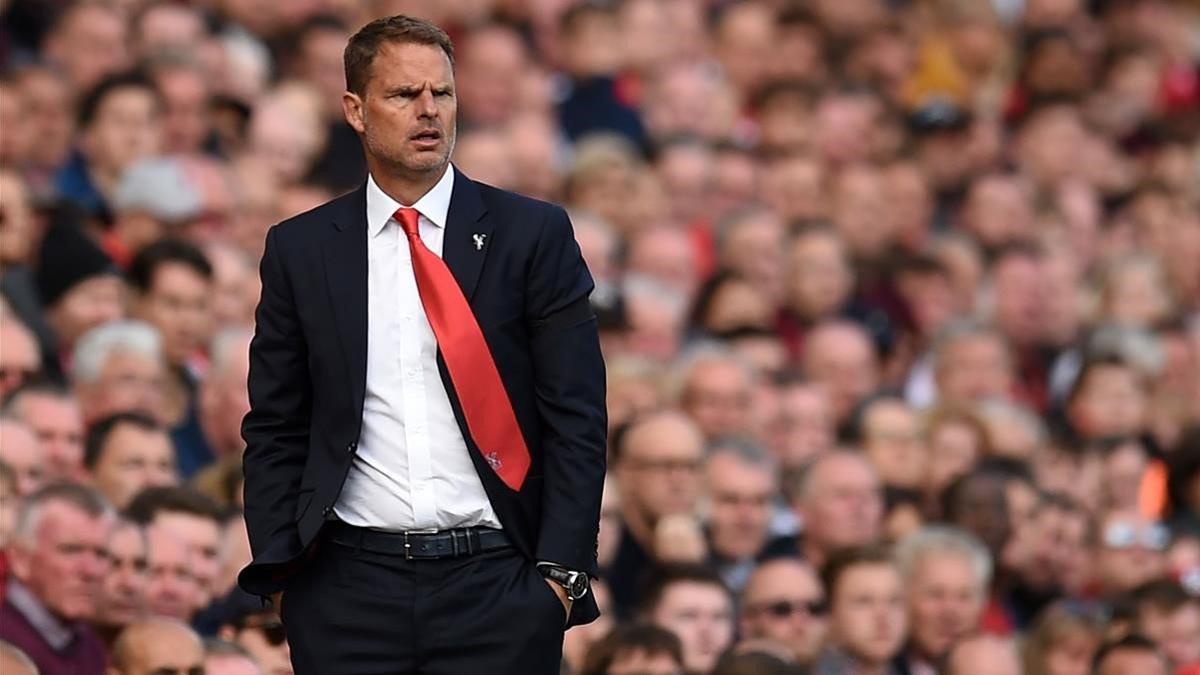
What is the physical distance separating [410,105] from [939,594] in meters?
4.97

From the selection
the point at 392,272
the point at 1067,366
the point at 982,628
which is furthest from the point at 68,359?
the point at 1067,366

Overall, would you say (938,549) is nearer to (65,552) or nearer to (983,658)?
(983,658)

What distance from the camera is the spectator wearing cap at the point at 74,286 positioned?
31.1 ft

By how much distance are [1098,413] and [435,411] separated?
23.5 ft

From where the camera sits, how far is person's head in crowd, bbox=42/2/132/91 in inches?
446

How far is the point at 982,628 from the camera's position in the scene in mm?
10039

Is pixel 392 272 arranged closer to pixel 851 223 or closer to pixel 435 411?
pixel 435 411

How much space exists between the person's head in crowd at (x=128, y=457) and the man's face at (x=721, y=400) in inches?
105

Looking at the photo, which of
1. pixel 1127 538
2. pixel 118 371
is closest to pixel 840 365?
pixel 1127 538

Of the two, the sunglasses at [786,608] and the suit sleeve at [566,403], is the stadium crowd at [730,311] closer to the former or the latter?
the sunglasses at [786,608]

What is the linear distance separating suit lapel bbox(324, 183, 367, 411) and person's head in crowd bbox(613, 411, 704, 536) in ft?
13.7

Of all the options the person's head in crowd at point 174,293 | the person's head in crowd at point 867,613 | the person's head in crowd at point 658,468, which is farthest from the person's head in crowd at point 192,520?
the person's head in crowd at point 867,613

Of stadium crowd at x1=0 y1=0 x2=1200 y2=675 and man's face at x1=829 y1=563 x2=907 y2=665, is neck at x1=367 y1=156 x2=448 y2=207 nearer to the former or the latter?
stadium crowd at x1=0 y1=0 x2=1200 y2=675

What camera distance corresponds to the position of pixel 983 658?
896cm
